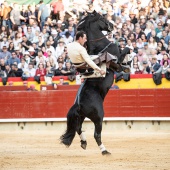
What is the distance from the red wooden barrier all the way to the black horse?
20.4ft

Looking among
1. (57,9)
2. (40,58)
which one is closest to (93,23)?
(40,58)

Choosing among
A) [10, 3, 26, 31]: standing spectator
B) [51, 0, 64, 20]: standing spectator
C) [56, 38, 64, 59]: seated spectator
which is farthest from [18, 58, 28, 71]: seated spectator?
[51, 0, 64, 20]: standing spectator

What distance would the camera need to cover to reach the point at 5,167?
9.41 m

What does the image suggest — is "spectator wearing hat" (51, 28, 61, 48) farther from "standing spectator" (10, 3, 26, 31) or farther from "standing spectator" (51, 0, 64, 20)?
"standing spectator" (10, 3, 26, 31)

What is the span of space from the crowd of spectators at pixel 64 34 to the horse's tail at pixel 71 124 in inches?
238

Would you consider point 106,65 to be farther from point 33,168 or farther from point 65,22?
point 65,22

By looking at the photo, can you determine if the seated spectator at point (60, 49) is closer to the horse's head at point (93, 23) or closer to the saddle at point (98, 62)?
the horse's head at point (93, 23)

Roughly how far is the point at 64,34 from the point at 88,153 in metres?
7.67

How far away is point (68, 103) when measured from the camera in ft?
57.6

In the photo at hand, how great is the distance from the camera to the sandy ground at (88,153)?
9.49m

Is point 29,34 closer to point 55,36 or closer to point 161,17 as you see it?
point 55,36

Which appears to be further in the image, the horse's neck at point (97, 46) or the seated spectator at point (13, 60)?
the seated spectator at point (13, 60)

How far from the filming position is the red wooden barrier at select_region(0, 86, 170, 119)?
17031 millimetres

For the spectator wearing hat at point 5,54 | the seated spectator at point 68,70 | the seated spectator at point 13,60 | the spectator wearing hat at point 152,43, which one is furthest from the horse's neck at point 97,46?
the spectator wearing hat at point 5,54
